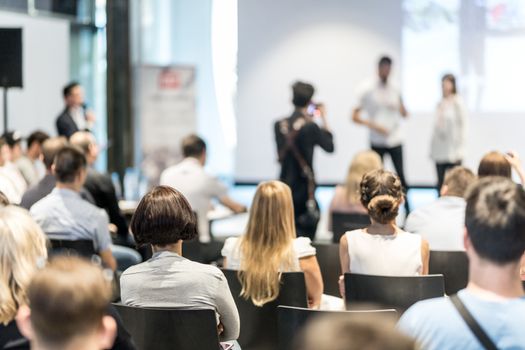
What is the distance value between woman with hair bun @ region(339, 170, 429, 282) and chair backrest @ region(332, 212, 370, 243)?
159 centimetres

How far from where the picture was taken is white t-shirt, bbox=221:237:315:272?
460 centimetres

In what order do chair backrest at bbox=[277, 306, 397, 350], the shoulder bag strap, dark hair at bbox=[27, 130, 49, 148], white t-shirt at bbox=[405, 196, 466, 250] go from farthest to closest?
dark hair at bbox=[27, 130, 49, 148] < white t-shirt at bbox=[405, 196, 466, 250] < chair backrest at bbox=[277, 306, 397, 350] < the shoulder bag strap

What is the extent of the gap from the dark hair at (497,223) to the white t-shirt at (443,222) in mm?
2996

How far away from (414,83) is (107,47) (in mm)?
4166

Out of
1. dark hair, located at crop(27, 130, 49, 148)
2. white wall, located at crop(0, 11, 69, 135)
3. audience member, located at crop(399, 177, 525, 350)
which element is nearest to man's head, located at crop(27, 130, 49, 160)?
dark hair, located at crop(27, 130, 49, 148)

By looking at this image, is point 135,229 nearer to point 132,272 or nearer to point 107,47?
point 132,272

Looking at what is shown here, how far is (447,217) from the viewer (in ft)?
17.4

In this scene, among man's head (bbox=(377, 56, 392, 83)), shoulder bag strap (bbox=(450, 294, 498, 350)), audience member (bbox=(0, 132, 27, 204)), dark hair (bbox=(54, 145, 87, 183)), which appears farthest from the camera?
man's head (bbox=(377, 56, 392, 83))

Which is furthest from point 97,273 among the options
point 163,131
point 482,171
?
point 163,131

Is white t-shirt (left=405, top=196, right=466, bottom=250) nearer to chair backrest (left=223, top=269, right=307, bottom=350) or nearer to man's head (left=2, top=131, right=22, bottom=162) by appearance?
chair backrest (left=223, top=269, right=307, bottom=350)

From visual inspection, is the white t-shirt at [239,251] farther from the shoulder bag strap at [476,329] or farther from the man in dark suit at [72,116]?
the man in dark suit at [72,116]

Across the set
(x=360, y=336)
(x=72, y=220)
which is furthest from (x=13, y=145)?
(x=360, y=336)

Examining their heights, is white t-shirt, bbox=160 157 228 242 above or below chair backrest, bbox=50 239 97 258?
above

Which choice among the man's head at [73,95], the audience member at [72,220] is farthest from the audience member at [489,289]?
the man's head at [73,95]
